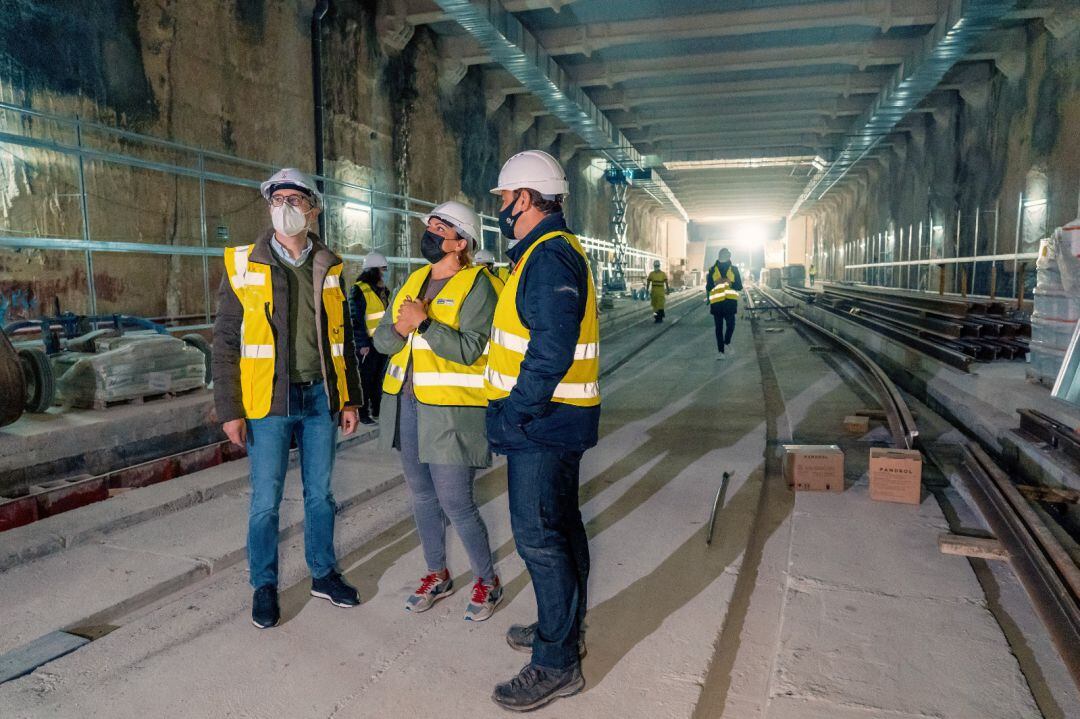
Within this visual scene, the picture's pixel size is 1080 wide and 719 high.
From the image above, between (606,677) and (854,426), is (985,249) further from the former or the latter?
(606,677)

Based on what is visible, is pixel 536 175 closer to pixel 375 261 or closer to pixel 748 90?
pixel 375 261

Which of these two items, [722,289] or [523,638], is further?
[722,289]

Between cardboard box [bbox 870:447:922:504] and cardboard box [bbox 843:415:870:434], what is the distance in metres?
2.22

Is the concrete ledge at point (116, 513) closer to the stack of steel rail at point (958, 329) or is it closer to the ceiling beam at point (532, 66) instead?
the ceiling beam at point (532, 66)

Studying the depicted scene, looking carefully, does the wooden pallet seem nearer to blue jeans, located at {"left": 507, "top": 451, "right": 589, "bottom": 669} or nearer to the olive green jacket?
the olive green jacket

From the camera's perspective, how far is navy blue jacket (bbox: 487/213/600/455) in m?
2.48

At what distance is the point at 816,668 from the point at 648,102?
744 inches

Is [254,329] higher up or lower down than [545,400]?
higher up

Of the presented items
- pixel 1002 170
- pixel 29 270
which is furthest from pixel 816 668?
pixel 1002 170

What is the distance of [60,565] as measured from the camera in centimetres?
395

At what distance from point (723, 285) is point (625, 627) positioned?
10.2 metres

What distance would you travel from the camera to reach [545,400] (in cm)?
251

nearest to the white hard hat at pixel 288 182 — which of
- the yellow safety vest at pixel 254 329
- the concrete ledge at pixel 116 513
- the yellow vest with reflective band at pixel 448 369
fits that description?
the yellow safety vest at pixel 254 329

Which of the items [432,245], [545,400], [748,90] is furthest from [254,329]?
[748,90]
